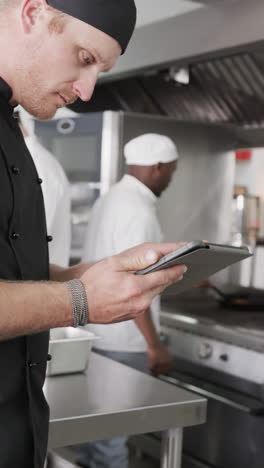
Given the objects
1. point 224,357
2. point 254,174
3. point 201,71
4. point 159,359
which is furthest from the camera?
point 254,174

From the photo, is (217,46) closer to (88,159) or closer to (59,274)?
(88,159)

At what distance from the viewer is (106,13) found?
117cm

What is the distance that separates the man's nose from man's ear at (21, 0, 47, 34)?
4.8 inches

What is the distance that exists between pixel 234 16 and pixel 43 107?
1.93 m

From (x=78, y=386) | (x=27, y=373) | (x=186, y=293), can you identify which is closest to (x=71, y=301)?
(x=27, y=373)

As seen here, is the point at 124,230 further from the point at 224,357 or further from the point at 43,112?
the point at 43,112

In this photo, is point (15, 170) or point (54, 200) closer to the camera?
point (15, 170)

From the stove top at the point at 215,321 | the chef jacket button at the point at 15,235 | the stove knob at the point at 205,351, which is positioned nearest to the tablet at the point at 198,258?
the chef jacket button at the point at 15,235

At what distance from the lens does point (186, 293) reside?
3.63 meters

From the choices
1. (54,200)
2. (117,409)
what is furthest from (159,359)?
(117,409)

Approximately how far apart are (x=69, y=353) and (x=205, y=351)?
3.83ft

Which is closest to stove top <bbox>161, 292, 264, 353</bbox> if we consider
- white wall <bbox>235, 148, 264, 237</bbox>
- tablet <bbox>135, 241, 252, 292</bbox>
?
white wall <bbox>235, 148, 264, 237</bbox>

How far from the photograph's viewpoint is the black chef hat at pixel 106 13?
3.74ft

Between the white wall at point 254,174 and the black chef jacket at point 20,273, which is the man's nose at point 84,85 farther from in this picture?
the white wall at point 254,174
